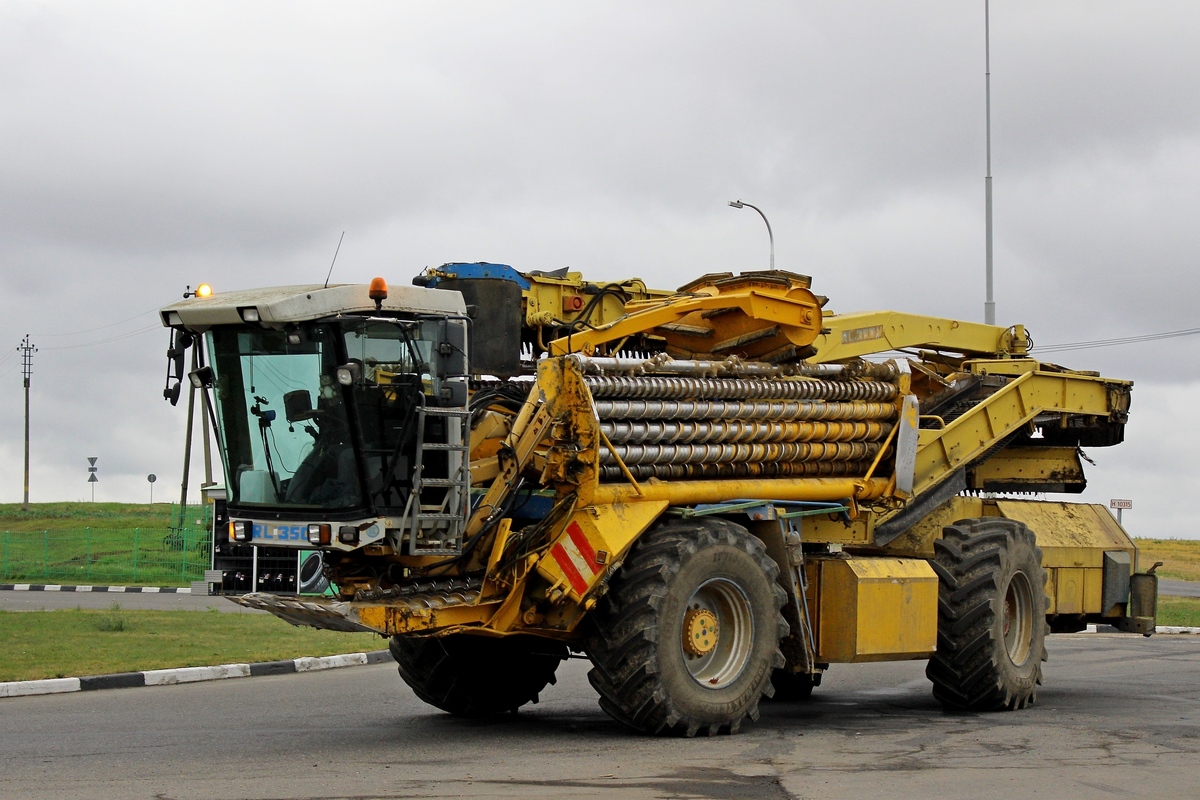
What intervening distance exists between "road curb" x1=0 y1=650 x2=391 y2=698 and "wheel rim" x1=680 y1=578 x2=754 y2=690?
7398 millimetres

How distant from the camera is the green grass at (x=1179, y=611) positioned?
29.5 m

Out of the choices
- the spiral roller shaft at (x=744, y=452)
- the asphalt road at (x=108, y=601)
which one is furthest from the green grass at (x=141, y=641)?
the spiral roller shaft at (x=744, y=452)

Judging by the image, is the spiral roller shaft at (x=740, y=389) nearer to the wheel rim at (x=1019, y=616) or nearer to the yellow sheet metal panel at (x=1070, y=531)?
the wheel rim at (x=1019, y=616)

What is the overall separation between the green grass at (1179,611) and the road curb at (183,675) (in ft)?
56.8

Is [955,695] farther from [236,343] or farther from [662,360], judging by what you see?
[236,343]

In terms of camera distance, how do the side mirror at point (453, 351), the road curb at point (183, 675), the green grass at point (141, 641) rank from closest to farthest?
the side mirror at point (453, 351) < the road curb at point (183, 675) < the green grass at point (141, 641)

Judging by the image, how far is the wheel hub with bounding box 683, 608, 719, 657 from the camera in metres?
11.3

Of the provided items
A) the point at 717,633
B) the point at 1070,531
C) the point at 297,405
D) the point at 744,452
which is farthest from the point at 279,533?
the point at 1070,531

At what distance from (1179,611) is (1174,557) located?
91.7 feet

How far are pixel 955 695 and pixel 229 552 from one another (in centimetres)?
693

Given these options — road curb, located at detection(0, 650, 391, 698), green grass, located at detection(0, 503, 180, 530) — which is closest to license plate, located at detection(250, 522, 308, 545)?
road curb, located at detection(0, 650, 391, 698)

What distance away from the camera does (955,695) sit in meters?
13.8

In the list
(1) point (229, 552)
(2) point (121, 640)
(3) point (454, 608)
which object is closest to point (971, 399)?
(3) point (454, 608)

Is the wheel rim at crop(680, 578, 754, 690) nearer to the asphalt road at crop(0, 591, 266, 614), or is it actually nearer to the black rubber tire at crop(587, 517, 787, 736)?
the black rubber tire at crop(587, 517, 787, 736)
